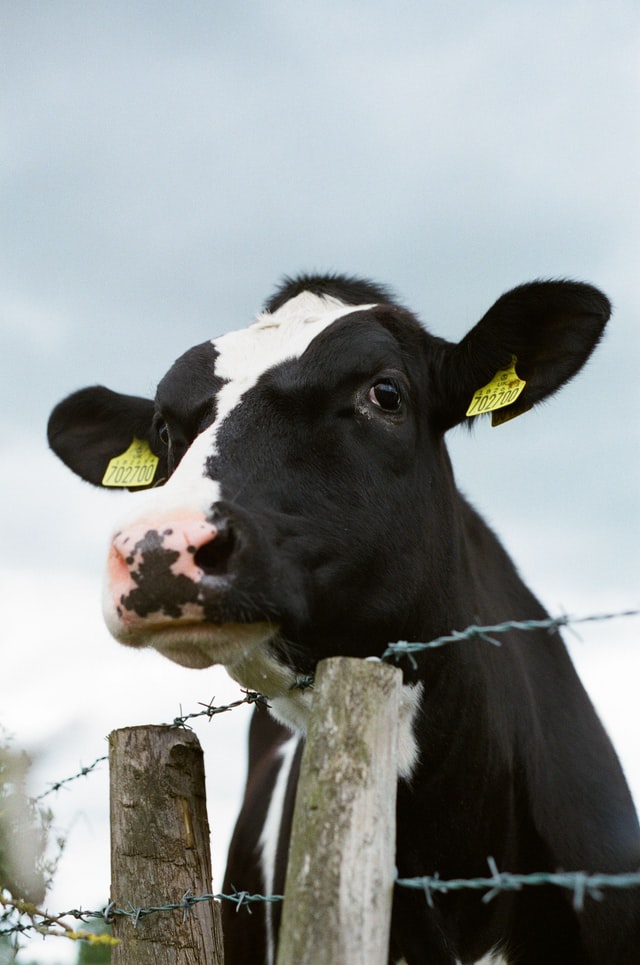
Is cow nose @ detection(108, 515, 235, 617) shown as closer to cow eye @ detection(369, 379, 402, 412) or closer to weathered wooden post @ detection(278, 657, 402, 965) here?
weathered wooden post @ detection(278, 657, 402, 965)

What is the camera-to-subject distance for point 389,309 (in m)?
4.24

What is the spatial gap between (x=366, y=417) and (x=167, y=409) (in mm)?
815

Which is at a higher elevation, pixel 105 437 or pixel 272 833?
pixel 105 437

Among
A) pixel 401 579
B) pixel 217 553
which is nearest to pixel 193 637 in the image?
pixel 217 553

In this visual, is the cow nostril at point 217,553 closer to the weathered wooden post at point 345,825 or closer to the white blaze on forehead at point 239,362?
the white blaze on forehead at point 239,362

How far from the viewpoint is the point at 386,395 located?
3.77 metres

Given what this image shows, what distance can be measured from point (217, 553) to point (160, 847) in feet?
2.54

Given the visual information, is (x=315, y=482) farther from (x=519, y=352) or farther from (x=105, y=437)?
(x=105, y=437)

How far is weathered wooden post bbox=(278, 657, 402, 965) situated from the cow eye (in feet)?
5.81

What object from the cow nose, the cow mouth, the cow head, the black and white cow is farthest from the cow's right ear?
the cow nose

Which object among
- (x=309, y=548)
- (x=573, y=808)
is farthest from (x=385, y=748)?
(x=573, y=808)

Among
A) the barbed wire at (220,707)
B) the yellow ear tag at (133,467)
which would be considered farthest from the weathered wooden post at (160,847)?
the yellow ear tag at (133,467)

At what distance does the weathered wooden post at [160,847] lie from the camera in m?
2.89

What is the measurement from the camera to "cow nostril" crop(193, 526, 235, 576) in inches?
112
